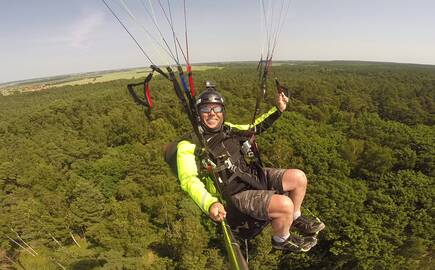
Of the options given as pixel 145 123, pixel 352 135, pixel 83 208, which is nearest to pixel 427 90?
pixel 352 135

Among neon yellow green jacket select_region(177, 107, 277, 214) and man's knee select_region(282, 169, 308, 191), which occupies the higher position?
neon yellow green jacket select_region(177, 107, 277, 214)

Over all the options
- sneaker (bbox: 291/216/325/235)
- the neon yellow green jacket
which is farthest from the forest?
the neon yellow green jacket

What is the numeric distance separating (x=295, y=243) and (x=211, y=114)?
2.47m

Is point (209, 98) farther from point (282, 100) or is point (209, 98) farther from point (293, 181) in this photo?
point (293, 181)

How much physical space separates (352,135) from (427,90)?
51939 mm

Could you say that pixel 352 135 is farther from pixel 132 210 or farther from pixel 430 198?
pixel 132 210

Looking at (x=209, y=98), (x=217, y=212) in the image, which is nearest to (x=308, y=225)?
(x=217, y=212)

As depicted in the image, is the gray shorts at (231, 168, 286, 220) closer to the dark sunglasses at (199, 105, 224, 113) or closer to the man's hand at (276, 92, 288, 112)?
the dark sunglasses at (199, 105, 224, 113)

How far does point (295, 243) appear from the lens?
5367 mm

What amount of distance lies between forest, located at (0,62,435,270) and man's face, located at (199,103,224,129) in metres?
16.0

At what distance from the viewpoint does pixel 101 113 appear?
260 feet

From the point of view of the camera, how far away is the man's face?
17.2 feet

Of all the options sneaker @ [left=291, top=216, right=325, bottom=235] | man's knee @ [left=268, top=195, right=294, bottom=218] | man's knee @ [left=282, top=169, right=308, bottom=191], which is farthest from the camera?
sneaker @ [left=291, top=216, right=325, bottom=235]

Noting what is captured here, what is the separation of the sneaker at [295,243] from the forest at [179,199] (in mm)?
15735
